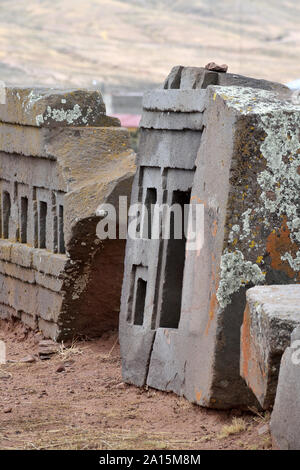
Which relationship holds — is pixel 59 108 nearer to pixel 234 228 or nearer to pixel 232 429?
pixel 234 228

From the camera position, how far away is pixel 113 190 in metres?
7.51

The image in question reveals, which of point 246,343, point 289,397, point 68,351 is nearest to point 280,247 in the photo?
point 246,343

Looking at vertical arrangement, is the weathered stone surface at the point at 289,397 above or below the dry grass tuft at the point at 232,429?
above

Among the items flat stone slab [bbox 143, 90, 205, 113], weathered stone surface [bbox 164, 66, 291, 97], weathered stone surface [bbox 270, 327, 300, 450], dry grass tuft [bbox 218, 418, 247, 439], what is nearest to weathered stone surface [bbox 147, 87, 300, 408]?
dry grass tuft [bbox 218, 418, 247, 439]

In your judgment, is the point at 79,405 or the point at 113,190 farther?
the point at 113,190

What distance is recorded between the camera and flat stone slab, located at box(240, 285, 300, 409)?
452 centimetres

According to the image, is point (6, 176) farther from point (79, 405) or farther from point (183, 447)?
point (183, 447)

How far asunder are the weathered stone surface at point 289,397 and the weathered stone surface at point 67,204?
333 centimetres

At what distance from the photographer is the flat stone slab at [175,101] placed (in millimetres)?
6207

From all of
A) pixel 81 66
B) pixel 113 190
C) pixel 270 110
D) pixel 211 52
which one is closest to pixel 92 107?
pixel 113 190

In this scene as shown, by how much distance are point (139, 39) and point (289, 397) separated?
74011mm

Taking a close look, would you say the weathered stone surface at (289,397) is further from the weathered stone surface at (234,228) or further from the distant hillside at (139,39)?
the distant hillside at (139,39)

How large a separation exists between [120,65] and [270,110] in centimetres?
6178

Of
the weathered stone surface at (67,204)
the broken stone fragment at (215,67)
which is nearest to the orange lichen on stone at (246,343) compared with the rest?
the broken stone fragment at (215,67)
